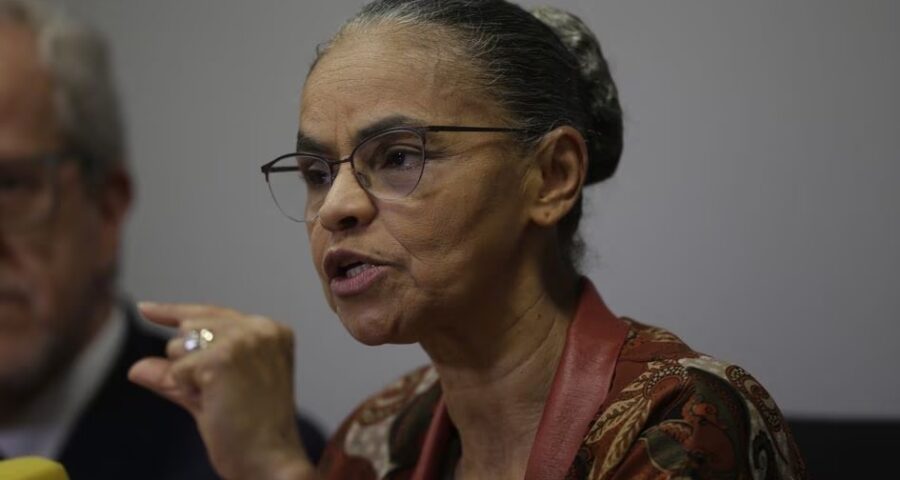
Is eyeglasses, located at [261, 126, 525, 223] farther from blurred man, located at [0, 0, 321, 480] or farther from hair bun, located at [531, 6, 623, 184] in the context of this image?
blurred man, located at [0, 0, 321, 480]

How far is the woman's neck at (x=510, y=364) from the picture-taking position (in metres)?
1.12

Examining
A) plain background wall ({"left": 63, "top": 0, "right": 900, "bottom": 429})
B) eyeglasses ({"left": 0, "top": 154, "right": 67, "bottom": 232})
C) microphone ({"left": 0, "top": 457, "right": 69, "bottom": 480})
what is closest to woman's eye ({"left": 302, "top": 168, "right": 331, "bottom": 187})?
plain background wall ({"left": 63, "top": 0, "right": 900, "bottom": 429})

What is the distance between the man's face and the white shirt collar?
2 cm

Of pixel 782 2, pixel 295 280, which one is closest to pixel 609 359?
pixel 782 2

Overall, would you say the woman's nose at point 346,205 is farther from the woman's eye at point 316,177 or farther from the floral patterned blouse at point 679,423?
the floral patterned blouse at point 679,423

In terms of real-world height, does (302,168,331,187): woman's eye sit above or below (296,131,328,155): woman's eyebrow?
below

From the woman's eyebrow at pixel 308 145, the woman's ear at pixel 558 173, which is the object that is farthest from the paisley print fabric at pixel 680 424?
the woman's eyebrow at pixel 308 145

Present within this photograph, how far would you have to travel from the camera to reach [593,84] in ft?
3.85

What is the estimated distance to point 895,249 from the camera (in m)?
1.26

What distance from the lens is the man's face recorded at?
157 centimetres

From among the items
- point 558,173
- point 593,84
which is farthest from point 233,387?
point 593,84

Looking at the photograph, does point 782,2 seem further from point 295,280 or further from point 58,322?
point 58,322

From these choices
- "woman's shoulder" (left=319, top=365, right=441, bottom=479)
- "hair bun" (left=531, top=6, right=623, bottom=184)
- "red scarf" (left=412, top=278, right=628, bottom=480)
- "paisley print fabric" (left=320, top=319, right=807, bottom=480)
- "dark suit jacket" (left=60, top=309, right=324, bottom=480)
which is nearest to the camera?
"paisley print fabric" (left=320, top=319, right=807, bottom=480)

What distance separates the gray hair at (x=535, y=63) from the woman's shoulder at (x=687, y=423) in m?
0.22
